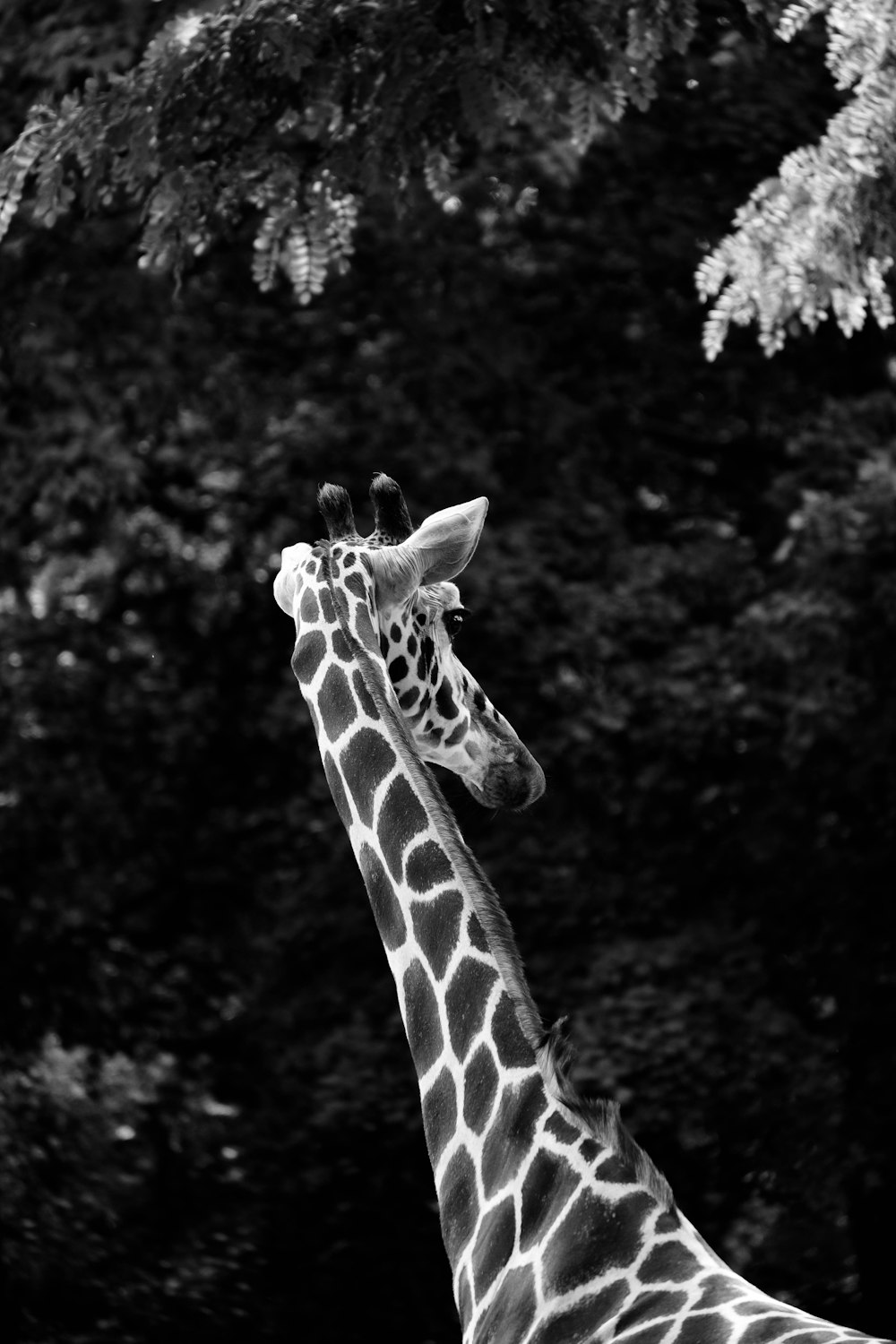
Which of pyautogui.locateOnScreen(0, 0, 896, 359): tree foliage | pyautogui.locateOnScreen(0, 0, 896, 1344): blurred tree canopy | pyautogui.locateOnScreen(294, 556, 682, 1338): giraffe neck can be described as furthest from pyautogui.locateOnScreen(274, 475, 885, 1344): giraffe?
pyautogui.locateOnScreen(0, 0, 896, 1344): blurred tree canopy

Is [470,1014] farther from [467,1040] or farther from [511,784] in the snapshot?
[511,784]

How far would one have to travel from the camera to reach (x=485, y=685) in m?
9.59

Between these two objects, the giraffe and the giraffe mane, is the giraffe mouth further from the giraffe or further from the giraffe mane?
the giraffe mane

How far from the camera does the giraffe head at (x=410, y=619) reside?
309 cm

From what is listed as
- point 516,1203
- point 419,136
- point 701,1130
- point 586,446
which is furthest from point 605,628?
point 516,1203

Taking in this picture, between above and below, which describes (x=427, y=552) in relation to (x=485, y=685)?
below

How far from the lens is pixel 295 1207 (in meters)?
8.91

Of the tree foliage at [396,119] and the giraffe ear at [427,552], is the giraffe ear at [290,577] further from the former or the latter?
the tree foliage at [396,119]

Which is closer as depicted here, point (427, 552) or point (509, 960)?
point (509, 960)

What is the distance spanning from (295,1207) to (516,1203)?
265 inches

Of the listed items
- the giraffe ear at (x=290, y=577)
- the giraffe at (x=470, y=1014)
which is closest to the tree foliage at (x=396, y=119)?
the giraffe ear at (x=290, y=577)

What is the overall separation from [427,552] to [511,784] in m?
0.59

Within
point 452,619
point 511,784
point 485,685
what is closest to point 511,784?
point 511,784

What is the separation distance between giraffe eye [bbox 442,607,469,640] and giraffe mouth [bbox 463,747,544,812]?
29 centimetres
